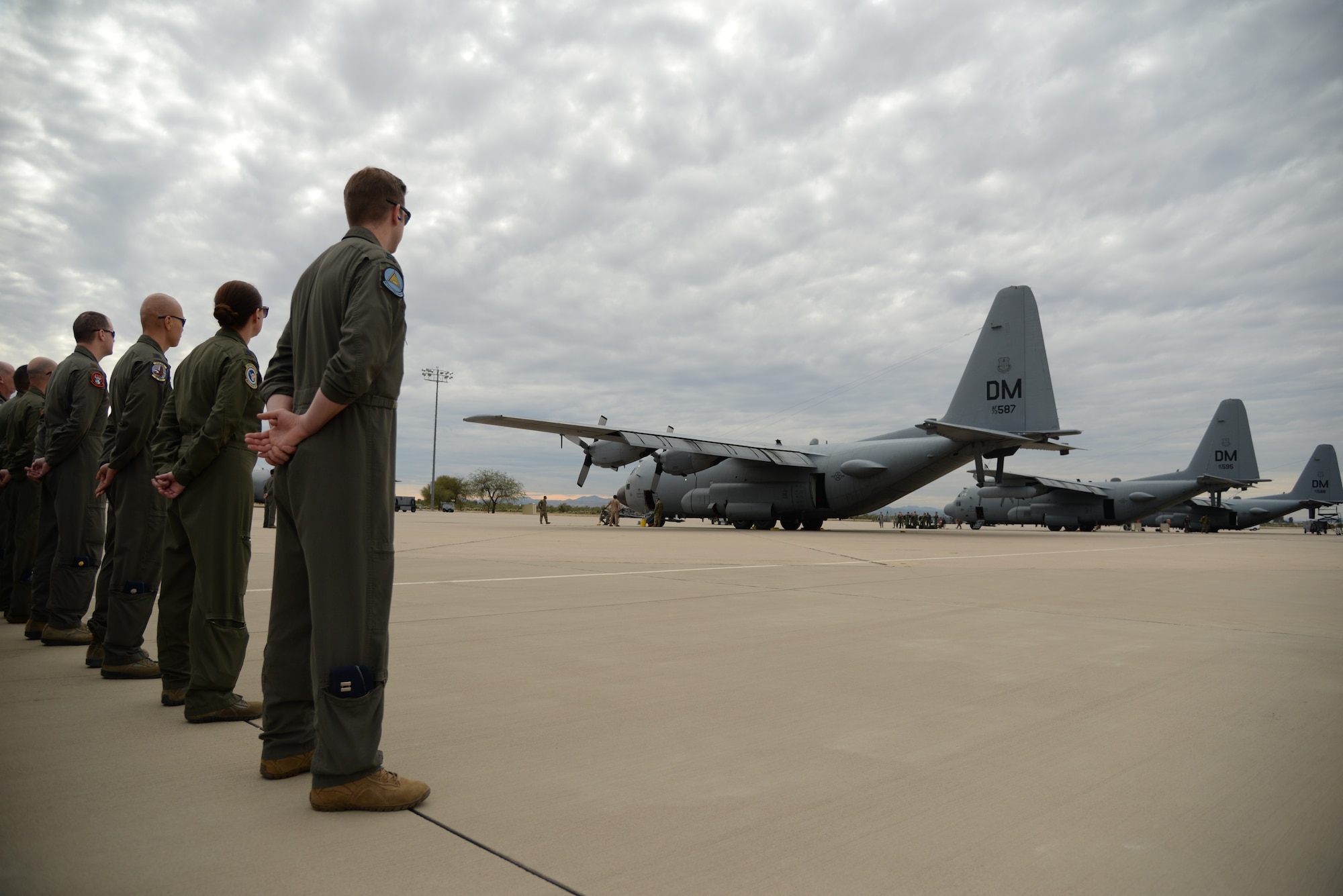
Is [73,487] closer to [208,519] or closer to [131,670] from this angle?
[131,670]

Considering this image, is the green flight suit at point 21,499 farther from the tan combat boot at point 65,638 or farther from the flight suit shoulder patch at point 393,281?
the flight suit shoulder patch at point 393,281

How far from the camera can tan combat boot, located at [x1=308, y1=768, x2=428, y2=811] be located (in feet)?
7.83

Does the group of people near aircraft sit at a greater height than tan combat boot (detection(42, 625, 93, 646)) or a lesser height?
greater

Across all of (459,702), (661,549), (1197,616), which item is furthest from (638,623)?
(661,549)

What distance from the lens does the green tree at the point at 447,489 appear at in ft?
348

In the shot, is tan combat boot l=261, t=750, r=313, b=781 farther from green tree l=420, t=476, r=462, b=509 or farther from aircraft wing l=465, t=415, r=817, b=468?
green tree l=420, t=476, r=462, b=509

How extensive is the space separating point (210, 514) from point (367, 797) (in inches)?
71.0

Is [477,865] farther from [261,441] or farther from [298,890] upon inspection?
[261,441]

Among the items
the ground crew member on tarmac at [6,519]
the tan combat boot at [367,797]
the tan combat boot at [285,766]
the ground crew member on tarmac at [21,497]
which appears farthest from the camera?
the ground crew member on tarmac at [6,519]

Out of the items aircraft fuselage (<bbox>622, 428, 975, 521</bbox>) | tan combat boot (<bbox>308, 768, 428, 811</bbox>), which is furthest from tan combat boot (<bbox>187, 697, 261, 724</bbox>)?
aircraft fuselage (<bbox>622, 428, 975, 521</bbox>)

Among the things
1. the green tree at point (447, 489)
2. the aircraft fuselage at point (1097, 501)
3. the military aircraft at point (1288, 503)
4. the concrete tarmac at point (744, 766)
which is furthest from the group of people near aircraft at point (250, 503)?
the green tree at point (447, 489)

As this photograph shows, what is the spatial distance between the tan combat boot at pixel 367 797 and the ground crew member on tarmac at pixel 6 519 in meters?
5.73

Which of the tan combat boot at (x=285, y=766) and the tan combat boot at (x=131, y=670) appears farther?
the tan combat boot at (x=131, y=670)

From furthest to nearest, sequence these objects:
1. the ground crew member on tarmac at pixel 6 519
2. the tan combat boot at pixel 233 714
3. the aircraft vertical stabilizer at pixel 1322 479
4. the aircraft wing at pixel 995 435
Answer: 1. the aircraft vertical stabilizer at pixel 1322 479
2. the aircraft wing at pixel 995 435
3. the ground crew member on tarmac at pixel 6 519
4. the tan combat boot at pixel 233 714
